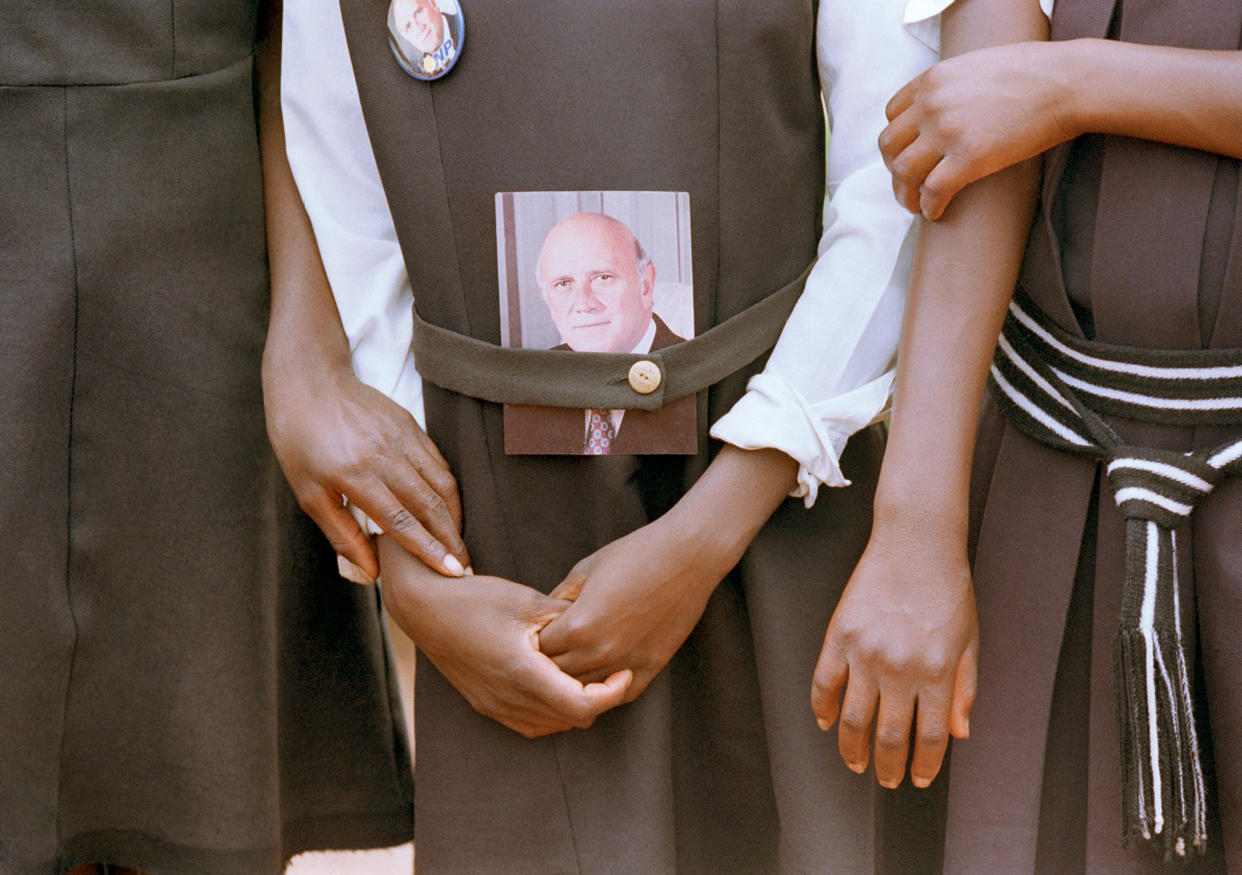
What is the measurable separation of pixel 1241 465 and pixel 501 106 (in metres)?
0.63

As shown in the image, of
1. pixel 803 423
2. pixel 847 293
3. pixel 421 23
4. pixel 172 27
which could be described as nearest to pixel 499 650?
pixel 803 423

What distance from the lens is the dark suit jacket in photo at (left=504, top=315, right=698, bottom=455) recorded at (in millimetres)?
985

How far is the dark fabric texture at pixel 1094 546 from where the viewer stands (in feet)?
2.72

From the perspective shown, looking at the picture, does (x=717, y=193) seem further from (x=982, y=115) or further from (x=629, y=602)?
(x=629, y=602)

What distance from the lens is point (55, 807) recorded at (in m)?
1.15

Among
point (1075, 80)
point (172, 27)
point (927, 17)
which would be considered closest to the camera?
point (1075, 80)

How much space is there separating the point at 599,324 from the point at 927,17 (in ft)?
1.18

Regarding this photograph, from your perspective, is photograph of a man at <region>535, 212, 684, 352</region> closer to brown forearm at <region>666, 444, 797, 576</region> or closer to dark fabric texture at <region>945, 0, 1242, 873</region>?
brown forearm at <region>666, 444, 797, 576</region>

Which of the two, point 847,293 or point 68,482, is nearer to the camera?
point 847,293

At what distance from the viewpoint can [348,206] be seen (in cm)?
109

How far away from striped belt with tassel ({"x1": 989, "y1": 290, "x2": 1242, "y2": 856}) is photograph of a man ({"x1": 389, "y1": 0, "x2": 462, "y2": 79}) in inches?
22.0

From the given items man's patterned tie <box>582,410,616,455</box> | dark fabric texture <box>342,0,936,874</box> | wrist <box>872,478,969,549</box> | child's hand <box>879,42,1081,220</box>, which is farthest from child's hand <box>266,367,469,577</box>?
child's hand <box>879,42,1081,220</box>

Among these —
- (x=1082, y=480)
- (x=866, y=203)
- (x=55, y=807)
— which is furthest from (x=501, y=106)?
(x=55, y=807)

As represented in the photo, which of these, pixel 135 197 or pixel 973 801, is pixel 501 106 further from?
pixel 973 801
